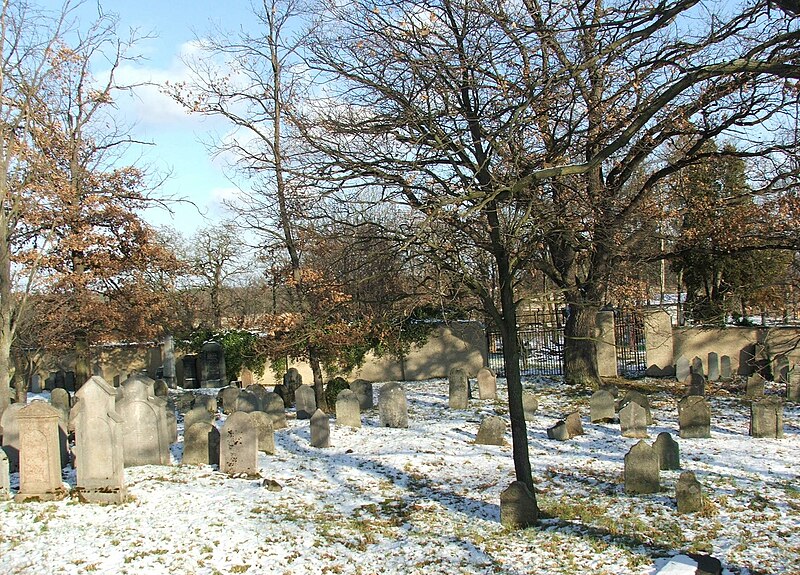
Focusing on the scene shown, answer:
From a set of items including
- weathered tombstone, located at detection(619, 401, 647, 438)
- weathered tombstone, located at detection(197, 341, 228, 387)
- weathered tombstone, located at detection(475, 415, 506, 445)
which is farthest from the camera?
weathered tombstone, located at detection(197, 341, 228, 387)

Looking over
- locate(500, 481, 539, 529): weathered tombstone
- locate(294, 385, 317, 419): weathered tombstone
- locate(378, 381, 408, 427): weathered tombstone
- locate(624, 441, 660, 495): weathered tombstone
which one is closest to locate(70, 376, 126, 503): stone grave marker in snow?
locate(500, 481, 539, 529): weathered tombstone

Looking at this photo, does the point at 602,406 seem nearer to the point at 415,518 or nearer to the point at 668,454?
the point at 668,454

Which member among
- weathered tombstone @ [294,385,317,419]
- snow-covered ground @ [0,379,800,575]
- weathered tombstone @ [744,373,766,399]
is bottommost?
snow-covered ground @ [0,379,800,575]

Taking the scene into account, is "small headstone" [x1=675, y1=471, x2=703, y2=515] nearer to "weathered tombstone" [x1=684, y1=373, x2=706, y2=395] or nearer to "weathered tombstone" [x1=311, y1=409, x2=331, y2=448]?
"weathered tombstone" [x1=311, y1=409, x2=331, y2=448]

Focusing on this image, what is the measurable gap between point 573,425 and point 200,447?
6.81 m

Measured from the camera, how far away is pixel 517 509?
791 centimetres

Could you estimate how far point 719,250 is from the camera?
16906 mm

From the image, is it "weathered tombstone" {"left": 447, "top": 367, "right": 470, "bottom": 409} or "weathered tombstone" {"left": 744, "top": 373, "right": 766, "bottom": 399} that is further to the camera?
"weathered tombstone" {"left": 744, "top": 373, "right": 766, "bottom": 399}

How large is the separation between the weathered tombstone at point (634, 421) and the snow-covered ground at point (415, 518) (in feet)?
1.37

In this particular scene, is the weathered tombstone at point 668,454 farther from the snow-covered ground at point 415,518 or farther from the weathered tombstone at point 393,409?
the weathered tombstone at point 393,409

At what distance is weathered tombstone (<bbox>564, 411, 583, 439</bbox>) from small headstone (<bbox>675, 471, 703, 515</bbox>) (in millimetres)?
4488

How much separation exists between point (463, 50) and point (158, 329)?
52.1 ft

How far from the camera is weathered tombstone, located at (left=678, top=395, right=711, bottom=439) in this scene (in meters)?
12.5

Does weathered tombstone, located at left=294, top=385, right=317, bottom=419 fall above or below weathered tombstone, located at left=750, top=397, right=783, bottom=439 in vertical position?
above
